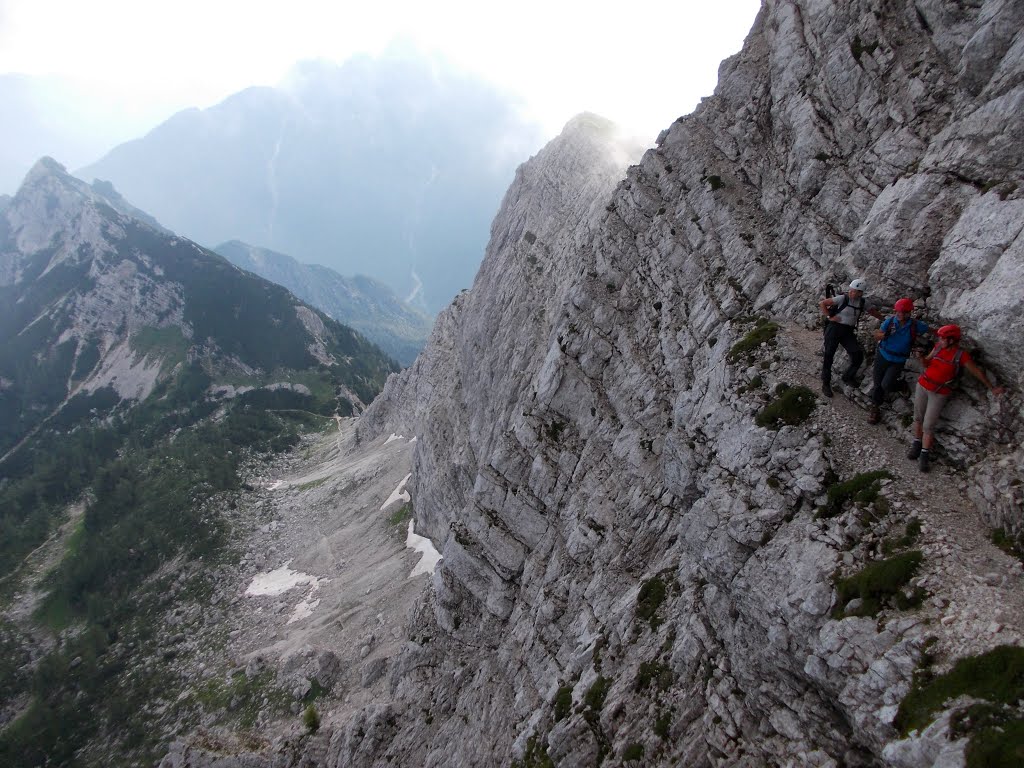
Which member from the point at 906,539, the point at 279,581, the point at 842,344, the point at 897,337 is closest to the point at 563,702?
the point at 906,539

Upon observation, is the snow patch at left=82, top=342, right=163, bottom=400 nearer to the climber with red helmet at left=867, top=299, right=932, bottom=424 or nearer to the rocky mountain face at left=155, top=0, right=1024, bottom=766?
the rocky mountain face at left=155, top=0, right=1024, bottom=766

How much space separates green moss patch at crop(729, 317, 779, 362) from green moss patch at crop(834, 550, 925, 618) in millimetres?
10356

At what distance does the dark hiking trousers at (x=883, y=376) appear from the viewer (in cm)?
1728

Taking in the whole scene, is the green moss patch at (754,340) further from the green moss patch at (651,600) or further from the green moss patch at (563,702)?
the green moss patch at (563,702)

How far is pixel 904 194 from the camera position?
765 inches

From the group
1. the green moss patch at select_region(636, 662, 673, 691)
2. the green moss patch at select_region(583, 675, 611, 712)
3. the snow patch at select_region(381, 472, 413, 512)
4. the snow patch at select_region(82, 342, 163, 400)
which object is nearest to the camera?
the green moss patch at select_region(636, 662, 673, 691)

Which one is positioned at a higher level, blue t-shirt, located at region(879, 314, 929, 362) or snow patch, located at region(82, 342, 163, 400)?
blue t-shirt, located at region(879, 314, 929, 362)

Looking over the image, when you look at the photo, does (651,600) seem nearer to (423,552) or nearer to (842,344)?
(842,344)

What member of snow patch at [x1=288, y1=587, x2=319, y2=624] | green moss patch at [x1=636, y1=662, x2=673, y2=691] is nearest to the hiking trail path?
green moss patch at [x1=636, y1=662, x2=673, y2=691]

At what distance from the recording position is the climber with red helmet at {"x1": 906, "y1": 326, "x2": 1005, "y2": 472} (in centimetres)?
1486

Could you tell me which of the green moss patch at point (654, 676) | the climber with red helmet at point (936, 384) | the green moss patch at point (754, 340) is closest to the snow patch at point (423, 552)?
the green moss patch at point (654, 676)

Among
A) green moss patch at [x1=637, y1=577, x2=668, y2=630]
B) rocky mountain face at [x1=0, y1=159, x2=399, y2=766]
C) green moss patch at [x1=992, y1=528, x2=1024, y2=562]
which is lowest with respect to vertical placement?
rocky mountain face at [x1=0, y1=159, x2=399, y2=766]

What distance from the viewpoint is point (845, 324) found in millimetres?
18156

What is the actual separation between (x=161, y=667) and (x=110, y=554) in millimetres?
40114
